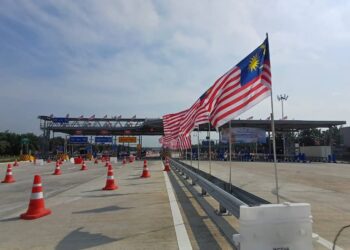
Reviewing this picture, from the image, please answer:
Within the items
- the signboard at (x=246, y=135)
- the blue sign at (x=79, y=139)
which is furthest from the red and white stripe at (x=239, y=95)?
the blue sign at (x=79, y=139)

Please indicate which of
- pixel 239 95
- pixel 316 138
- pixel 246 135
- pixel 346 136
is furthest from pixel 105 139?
pixel 239 95

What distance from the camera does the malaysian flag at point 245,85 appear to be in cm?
834

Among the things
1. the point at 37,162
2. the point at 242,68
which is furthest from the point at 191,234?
the point at 37,162

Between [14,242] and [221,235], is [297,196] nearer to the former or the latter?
[221,235]

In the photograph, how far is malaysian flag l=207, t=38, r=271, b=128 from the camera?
27.4 feet

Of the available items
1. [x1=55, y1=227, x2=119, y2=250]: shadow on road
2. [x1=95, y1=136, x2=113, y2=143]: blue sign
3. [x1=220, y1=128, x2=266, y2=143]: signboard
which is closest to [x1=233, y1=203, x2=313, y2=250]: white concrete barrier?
[x1=55, y1=227, x2=119, y2=250]: shadow on road

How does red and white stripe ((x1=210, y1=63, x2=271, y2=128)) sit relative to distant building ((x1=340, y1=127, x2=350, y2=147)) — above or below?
below

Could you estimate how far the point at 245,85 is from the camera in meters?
9.12

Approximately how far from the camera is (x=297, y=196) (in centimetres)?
1380

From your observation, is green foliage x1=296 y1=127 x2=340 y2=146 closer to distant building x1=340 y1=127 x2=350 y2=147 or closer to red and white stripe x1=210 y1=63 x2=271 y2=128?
distant building x1=340 y1=127 x2=350 y2=147

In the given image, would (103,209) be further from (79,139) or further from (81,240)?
(79,139)

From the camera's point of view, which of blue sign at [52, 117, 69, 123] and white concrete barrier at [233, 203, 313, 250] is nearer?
white concrete barrier at [233, 203, 313, 250]

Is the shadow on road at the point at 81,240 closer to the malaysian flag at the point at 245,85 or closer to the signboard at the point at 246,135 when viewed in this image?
the malaysian flag at the point at 245,85

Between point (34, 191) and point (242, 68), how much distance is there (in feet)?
18.6
